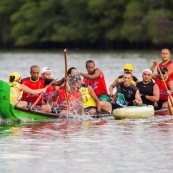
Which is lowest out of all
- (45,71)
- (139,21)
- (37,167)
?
(37,167)

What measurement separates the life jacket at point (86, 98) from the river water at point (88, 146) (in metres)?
0.40

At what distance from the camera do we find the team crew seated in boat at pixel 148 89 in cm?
2386

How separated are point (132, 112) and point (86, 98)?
1112mm

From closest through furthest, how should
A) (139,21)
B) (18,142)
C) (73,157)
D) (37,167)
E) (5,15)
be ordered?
(37,167) < (73,157) < (18,142) < (139,21) < (5,15)

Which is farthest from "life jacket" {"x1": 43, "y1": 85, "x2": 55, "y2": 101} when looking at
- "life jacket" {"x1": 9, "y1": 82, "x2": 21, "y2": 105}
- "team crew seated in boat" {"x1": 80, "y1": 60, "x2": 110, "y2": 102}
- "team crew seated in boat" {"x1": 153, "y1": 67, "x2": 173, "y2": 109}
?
"team crew seated in boat" {"x1": 153, "y1": 67, "x2": 173, "y2": 109}

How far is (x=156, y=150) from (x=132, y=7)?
69.5m

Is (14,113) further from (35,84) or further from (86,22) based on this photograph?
(86,22)

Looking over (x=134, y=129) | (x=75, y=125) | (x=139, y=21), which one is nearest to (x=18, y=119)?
(x=75, y=125)

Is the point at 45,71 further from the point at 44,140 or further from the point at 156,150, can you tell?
the point at 156,150

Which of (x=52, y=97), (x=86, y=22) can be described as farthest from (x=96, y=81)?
(x=86, y=22)

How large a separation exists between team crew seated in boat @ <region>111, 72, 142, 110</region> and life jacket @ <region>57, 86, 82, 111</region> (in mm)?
1148

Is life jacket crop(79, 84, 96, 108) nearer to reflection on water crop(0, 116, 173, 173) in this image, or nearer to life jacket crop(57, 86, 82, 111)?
life jacket crop(57, 86, 82, 111)

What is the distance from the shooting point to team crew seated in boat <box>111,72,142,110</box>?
23.2 m

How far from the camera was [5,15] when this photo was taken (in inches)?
4323
